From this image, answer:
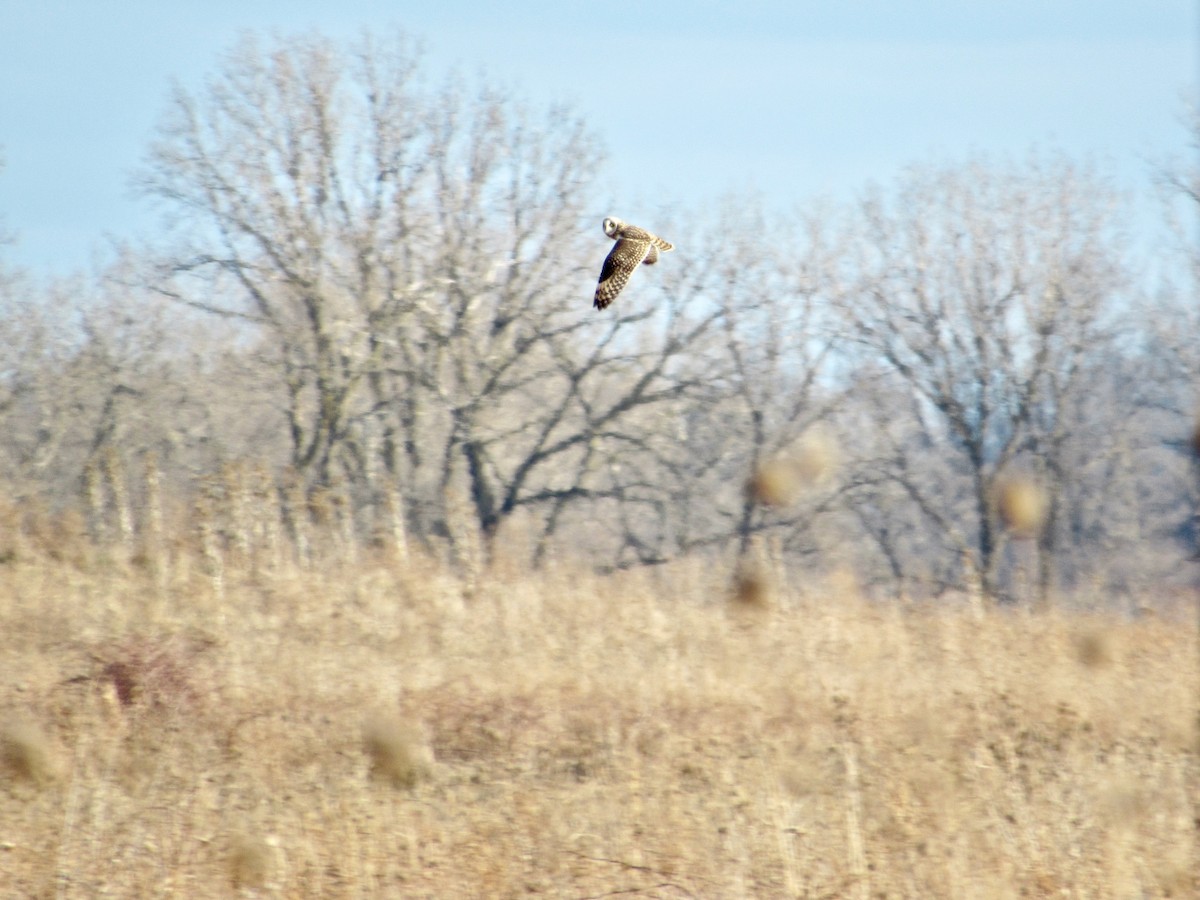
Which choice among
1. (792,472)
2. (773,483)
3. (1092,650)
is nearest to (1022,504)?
(792,472)

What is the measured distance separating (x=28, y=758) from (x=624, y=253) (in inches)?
217

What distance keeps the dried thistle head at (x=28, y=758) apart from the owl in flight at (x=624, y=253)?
5051 millimetres

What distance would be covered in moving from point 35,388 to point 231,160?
734 centimetres

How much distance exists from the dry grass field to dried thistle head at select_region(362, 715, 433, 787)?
3cm

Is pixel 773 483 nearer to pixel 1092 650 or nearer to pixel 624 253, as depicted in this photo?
pixel 1092 650

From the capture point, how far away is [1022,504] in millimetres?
25141

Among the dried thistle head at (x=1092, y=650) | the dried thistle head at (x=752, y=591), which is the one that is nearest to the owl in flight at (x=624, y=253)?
the dried thistle head at (x=752, y=591)

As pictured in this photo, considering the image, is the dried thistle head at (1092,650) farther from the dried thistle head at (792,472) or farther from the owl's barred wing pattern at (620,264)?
the dried thistle head at (792,472)

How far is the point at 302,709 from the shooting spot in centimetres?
1074

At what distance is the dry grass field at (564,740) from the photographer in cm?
721

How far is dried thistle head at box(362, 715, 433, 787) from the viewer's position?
9266mm

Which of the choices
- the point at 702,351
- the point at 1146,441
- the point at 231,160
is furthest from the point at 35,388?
the point at 1146,441

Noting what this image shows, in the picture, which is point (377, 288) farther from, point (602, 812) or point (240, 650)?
point (602, 812)

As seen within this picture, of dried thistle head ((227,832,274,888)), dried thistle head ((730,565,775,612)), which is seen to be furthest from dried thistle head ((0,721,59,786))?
dried thistle head ((730,565,775,612))
